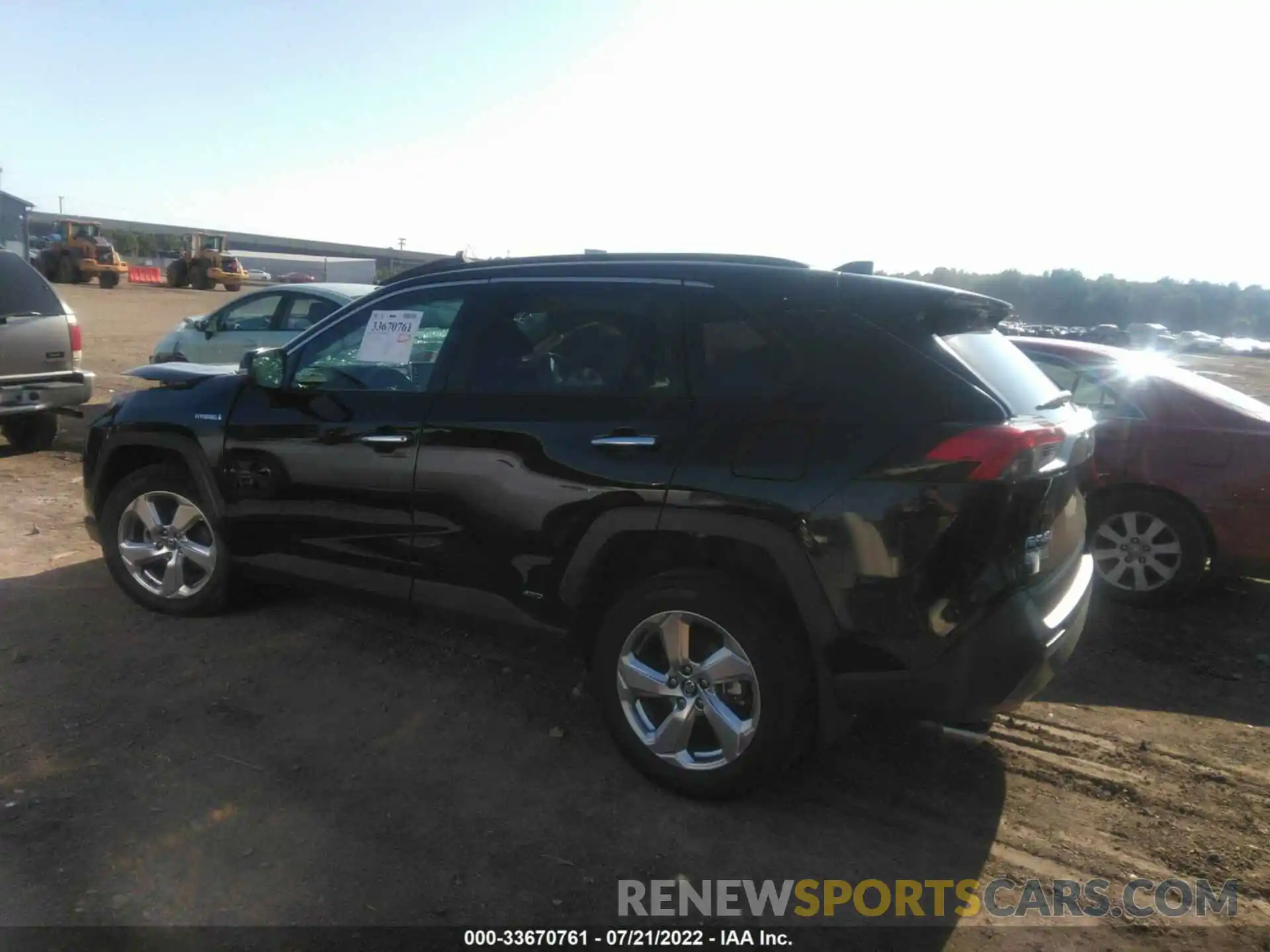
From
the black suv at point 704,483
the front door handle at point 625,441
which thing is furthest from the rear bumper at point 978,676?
the front door handle at point 625,441

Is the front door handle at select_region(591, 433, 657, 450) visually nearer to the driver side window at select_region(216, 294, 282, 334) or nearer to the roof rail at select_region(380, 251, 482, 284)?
the roof rail at select_region(380, 251, 482, 284)

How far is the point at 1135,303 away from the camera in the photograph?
65438mm

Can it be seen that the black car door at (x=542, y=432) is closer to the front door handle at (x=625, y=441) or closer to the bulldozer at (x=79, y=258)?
the front door handle at (x=625, y=441)

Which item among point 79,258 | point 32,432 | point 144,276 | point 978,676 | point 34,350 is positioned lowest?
point 32,432

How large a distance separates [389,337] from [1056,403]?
8.95 feet

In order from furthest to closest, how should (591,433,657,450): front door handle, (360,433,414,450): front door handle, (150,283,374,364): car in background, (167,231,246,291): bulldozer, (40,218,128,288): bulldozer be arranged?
(167,231,246,291): bulldozer < (40,218,128,288): bulldozer < (150,283,374,364): car in background < (360,433,414,450): front door handle < (591,433,657,450): front door handle

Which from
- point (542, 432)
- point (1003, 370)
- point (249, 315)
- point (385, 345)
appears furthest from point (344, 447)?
point (249, 315)

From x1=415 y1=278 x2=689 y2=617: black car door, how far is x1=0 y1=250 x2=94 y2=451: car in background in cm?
629

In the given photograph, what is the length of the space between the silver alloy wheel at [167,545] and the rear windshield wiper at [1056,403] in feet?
12.3

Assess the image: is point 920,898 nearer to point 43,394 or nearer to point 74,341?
point 43,394

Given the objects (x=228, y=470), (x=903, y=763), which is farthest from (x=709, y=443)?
(x=228, y=470)

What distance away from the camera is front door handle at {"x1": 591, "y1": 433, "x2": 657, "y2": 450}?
3.29 metres

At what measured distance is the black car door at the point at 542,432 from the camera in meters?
3.35

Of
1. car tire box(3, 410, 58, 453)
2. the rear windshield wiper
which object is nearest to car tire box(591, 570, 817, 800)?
the rear windshield wiper
